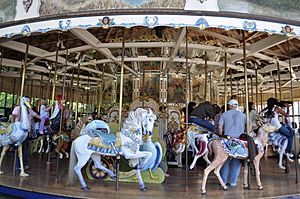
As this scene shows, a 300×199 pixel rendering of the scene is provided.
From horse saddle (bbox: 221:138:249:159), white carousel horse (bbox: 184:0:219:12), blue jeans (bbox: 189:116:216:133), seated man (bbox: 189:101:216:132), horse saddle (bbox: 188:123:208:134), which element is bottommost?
horse saddle (bbox: 221:138:249:159)

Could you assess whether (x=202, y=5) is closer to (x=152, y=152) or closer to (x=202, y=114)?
(x=152, y=152)

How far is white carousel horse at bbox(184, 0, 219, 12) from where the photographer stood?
396 cm

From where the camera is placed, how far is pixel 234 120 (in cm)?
473

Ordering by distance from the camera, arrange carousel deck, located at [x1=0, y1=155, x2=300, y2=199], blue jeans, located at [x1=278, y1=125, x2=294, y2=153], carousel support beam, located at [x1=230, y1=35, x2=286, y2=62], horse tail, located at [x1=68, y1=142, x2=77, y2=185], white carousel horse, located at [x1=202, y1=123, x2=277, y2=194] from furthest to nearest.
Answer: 1. blue jeans, located at [x1=278, y1=125, x2=294, y2=153]
2. carousel support beam, located at [x1=230, y1=35, x2=286, y2=62]
3. horse tail, located at [x1=68, y1=142, x2=77, y2=185]
4. white carousel horse, located at [x1=202, y1=123, x2=277, y2=194]
5. carousel deck, located at [x1=0, y1=155, x2=300, y2=199]

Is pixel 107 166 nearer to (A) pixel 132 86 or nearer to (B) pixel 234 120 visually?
(B) pixel 234 120

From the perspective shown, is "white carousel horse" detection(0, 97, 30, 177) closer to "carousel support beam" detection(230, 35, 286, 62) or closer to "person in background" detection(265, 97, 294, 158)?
"person in background" detection(265, 97, 294, 158)

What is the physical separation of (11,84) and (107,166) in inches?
496

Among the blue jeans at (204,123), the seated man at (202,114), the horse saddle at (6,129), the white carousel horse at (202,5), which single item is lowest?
the horse saddle at (6,129)

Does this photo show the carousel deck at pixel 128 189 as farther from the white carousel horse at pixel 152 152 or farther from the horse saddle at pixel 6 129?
the horse saddle at pixel 6 129

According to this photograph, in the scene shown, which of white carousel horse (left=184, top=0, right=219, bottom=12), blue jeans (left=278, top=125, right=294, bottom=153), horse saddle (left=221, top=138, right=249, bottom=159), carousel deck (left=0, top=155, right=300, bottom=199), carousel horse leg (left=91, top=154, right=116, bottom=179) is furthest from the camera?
blue jeans (left=278, top=125, right=294, bottom=153)

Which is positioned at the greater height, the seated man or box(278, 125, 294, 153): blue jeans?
the seated man

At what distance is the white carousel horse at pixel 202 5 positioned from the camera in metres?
3.96

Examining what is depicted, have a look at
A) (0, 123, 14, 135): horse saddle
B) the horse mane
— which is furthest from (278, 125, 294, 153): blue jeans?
(0, 123, 14, 135): horse saddle

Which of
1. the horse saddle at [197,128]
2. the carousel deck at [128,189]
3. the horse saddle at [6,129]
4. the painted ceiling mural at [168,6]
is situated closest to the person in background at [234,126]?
the carousel deck at [128,189]
